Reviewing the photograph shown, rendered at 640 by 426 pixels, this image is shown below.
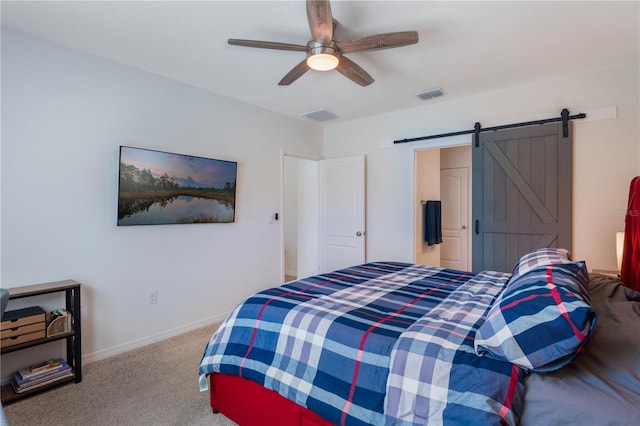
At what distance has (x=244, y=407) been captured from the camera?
178 cm

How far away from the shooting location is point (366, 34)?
2342 millimetres

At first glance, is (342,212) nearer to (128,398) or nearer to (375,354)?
(128,398)

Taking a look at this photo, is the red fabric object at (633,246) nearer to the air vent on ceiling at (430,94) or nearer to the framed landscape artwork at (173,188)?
the air vent on ceiling at (430,94)

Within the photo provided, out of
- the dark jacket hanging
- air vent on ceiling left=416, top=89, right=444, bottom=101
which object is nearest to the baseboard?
the dark jacket hanging

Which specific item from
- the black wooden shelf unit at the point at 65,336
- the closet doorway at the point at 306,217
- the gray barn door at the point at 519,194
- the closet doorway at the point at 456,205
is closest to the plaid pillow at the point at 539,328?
the gray barn door at the point at 519,194

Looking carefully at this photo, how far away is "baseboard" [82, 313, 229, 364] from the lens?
2682mm

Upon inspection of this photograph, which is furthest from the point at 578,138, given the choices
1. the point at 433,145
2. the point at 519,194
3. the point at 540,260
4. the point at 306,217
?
the point at 306,217

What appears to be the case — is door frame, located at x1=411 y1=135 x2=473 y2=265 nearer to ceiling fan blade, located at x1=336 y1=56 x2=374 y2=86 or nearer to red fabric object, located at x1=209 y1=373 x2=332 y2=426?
ceiling fan blade, located at x1=336 y1=56 x2=374 y2=86

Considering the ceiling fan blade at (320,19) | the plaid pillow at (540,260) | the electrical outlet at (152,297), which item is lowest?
the electrical outlet at (152,297)

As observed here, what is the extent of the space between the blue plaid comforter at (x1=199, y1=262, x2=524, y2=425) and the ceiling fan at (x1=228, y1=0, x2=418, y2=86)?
150 centimetres

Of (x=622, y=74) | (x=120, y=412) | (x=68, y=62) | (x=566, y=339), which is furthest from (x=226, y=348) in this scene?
(x=622, y=74)

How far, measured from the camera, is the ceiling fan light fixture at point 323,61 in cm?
214

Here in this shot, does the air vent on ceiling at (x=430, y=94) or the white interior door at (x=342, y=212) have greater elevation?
the air vent on ceiling at (x=430, y=94)

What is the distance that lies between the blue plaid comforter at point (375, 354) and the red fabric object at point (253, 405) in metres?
0.09
